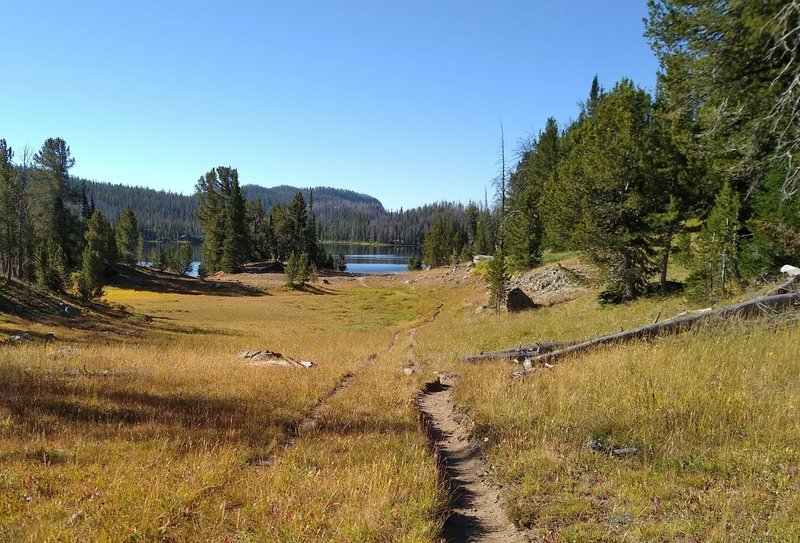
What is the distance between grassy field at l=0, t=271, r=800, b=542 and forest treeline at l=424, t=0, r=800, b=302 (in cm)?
346

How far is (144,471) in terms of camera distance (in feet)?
14.5

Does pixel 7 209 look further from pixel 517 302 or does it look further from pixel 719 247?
pixel 719 247

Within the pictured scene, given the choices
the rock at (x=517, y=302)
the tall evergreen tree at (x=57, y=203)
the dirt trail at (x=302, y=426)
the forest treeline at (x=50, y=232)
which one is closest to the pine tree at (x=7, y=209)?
the forest treeline at (x=50, y=232)

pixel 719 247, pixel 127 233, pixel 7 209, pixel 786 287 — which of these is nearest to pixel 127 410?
pixel 786 287

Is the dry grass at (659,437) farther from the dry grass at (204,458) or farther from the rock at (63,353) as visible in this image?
the rock at (63,353)

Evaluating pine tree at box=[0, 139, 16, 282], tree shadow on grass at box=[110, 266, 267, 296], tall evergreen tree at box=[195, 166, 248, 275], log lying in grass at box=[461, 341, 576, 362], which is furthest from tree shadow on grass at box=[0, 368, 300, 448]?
tall evergreen tree at box=[195, 166, 248, 275]

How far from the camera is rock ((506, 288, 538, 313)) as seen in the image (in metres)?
29.7

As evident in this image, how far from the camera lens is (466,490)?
4727 mm

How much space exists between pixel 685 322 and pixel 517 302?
20.4 m

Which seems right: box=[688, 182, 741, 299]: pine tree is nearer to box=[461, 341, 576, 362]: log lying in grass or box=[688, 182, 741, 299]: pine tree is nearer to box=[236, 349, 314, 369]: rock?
box=[461, 341, 576, 362]: log lying in grass

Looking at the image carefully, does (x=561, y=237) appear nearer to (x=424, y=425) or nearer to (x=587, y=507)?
(x=424, y=425)

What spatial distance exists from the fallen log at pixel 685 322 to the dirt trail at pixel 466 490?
9.00ft

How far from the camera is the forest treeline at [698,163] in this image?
10.9 meters

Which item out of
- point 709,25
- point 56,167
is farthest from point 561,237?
point 56,167
